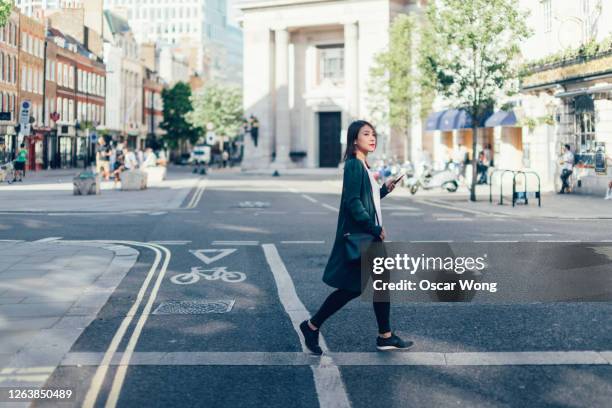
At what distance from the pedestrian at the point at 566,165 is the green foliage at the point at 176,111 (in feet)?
251

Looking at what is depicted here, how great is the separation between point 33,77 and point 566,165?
47.9 metres

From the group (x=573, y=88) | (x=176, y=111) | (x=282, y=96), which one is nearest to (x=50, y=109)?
(x=282, y=96)

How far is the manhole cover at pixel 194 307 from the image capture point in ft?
27.7

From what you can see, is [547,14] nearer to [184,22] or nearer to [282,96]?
[282,96]

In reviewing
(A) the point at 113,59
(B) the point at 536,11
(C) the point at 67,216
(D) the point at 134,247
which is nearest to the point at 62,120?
(A) the point at 113,59

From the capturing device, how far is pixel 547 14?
34.5 metres

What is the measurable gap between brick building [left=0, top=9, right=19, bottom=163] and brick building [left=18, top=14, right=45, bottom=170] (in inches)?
33.5

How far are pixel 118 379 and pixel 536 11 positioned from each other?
109 feet

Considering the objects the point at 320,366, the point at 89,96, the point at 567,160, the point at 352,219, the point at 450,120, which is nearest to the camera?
the point at 320,366

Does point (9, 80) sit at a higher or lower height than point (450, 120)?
higher

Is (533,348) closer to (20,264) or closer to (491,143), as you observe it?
(20,264)

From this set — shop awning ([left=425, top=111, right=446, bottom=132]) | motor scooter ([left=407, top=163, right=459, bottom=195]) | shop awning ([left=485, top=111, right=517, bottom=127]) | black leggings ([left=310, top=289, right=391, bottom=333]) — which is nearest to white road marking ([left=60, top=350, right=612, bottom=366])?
black leggings ([left=310, top=289, right=391, bottom=333])

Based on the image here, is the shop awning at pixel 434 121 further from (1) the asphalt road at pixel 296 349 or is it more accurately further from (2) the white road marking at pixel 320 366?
(2) the white road marking at pixel 320 366

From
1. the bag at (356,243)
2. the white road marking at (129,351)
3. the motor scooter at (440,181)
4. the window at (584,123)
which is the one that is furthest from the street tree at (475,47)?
the bag at (356,243)
